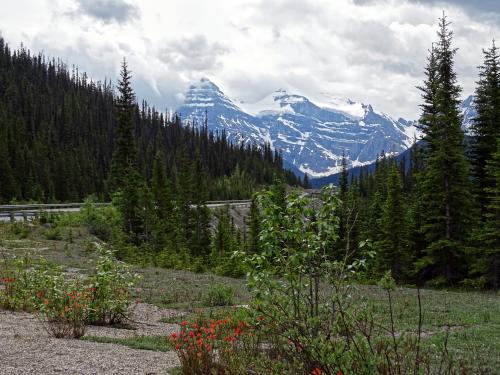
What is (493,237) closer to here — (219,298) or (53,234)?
(219,298)

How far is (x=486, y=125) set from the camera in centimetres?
2816

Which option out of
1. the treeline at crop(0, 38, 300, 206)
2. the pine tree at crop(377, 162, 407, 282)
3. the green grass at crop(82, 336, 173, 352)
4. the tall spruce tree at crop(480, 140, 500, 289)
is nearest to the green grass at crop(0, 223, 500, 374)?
the green grass at crop(82, 336, 173, 352)

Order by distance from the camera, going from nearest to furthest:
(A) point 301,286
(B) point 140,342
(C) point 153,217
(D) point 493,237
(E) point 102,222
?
(A) point 301,286 < (B) point 140,342 < (D) point 493,237 < (E) point 102,222 < (C) point 153,217

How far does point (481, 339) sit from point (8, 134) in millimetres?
88664

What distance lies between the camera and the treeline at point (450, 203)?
79.8 ft

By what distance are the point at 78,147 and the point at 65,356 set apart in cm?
10418

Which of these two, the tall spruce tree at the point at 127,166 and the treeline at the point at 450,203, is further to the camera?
the tall spruce tree at the point at 127,166

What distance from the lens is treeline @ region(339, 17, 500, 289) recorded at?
24328 mm

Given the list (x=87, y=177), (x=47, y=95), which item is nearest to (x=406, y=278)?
(x=87, y=177)

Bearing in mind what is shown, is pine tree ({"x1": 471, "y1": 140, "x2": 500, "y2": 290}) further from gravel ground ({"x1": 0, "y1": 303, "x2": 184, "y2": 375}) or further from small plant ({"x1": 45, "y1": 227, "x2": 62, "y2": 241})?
small plant ({"x1": 45, "y1": 227, "x2": 62, "y2": 241})

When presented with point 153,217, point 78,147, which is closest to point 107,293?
point 153,217

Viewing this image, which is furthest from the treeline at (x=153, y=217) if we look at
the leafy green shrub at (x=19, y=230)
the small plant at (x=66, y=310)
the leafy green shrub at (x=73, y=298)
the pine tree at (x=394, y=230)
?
the small plant at (x=66, y=310)

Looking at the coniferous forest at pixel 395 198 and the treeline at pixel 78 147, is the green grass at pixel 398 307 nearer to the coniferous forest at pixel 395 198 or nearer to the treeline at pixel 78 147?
the coniferous forest at pixel 395 198

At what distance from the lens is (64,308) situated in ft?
29.6
